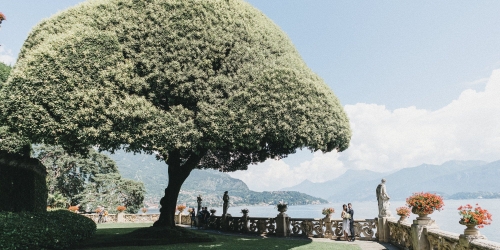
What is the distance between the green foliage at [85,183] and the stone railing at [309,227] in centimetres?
2490

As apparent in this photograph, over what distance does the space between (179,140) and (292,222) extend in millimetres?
9067

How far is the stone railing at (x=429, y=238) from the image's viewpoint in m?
7.00

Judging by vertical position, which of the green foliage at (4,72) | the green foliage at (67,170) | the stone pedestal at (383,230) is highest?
the green foliage at (4,72)

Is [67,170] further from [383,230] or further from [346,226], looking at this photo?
[383,230]

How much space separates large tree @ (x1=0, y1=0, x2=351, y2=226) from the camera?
34.7ft

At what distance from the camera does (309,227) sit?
57.4 feet

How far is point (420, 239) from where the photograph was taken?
10.3 m

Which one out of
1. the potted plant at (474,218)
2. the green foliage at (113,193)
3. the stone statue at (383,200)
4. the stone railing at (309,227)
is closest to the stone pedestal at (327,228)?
the stone railing at (309,227)

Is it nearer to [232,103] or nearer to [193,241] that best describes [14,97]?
[232,103]

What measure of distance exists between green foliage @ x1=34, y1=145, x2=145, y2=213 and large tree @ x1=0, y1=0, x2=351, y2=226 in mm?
31170

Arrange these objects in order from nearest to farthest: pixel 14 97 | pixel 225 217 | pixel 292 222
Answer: pixel 14 97 → pixel 292 222 → pixel 225 217

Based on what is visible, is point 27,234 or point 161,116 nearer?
point 27,234

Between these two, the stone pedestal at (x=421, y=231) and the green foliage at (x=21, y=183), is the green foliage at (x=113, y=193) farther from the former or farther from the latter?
the stone pedestal at (x=421, y=231)

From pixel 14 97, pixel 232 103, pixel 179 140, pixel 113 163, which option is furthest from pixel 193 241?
pixel 113 163
